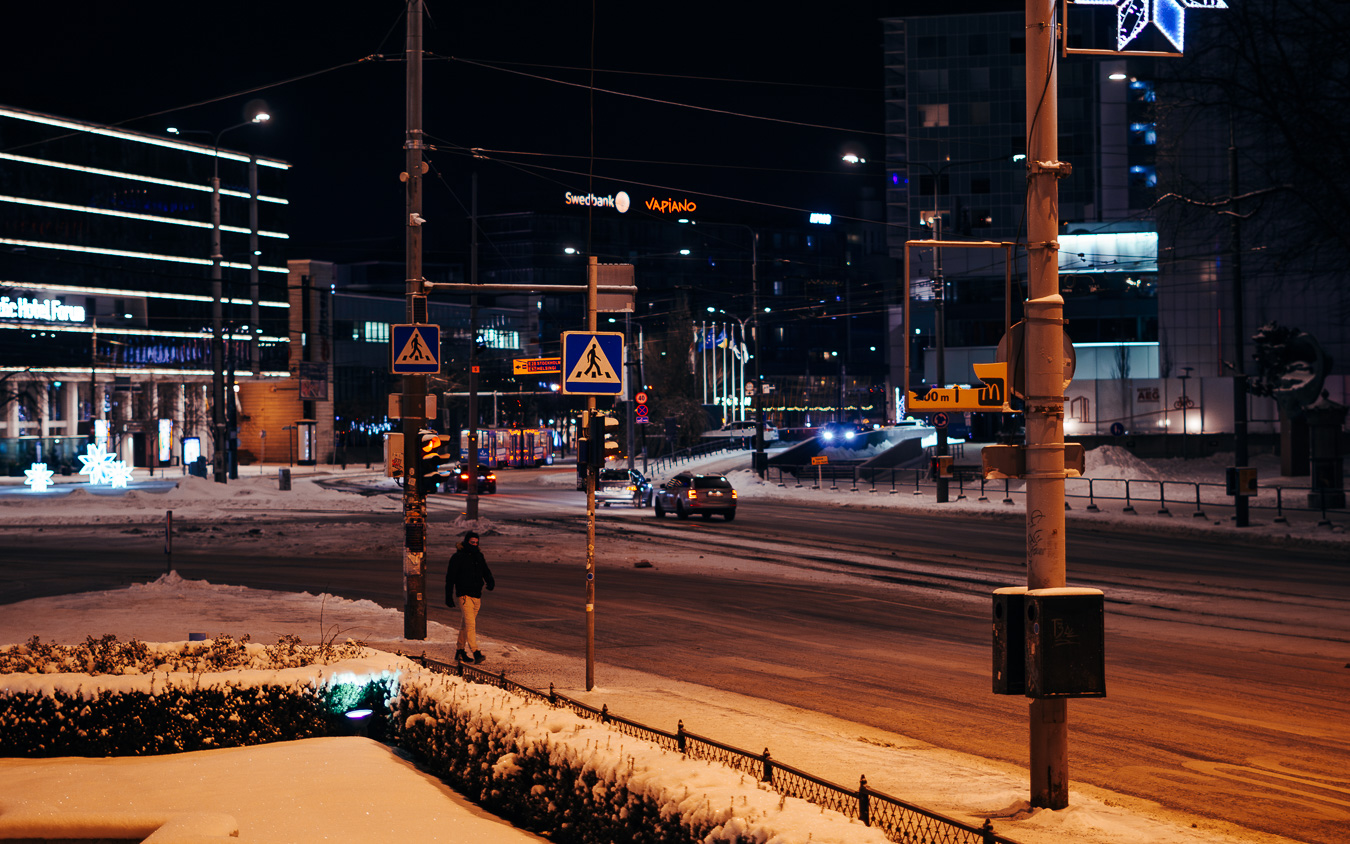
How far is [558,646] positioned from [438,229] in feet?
535

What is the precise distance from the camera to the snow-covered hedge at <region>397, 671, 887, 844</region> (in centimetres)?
565

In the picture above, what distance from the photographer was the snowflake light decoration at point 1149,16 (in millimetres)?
7047

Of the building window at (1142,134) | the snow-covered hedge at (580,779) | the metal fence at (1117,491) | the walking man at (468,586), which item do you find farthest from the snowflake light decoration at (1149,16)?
the building window at (1142,134)

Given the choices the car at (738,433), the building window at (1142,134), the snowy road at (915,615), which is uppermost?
the building window at (1142,134)

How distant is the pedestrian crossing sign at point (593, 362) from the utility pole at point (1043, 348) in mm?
5716

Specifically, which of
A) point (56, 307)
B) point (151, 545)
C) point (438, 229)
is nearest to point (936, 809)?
point (151, 545)

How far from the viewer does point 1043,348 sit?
7402 millimetres

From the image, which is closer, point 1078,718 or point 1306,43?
point 1078,718

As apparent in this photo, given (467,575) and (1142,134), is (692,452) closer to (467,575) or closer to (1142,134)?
(1142,134)

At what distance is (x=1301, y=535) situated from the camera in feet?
93.2

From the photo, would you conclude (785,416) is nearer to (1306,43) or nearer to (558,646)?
(1306,43)

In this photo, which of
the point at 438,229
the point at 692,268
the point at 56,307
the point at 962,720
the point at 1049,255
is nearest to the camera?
the point at 1049,255

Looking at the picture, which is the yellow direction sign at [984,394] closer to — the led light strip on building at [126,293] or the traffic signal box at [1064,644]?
the traffic signal box at [1064,644]

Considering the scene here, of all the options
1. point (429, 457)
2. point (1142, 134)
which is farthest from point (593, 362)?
point (1142, 134)
